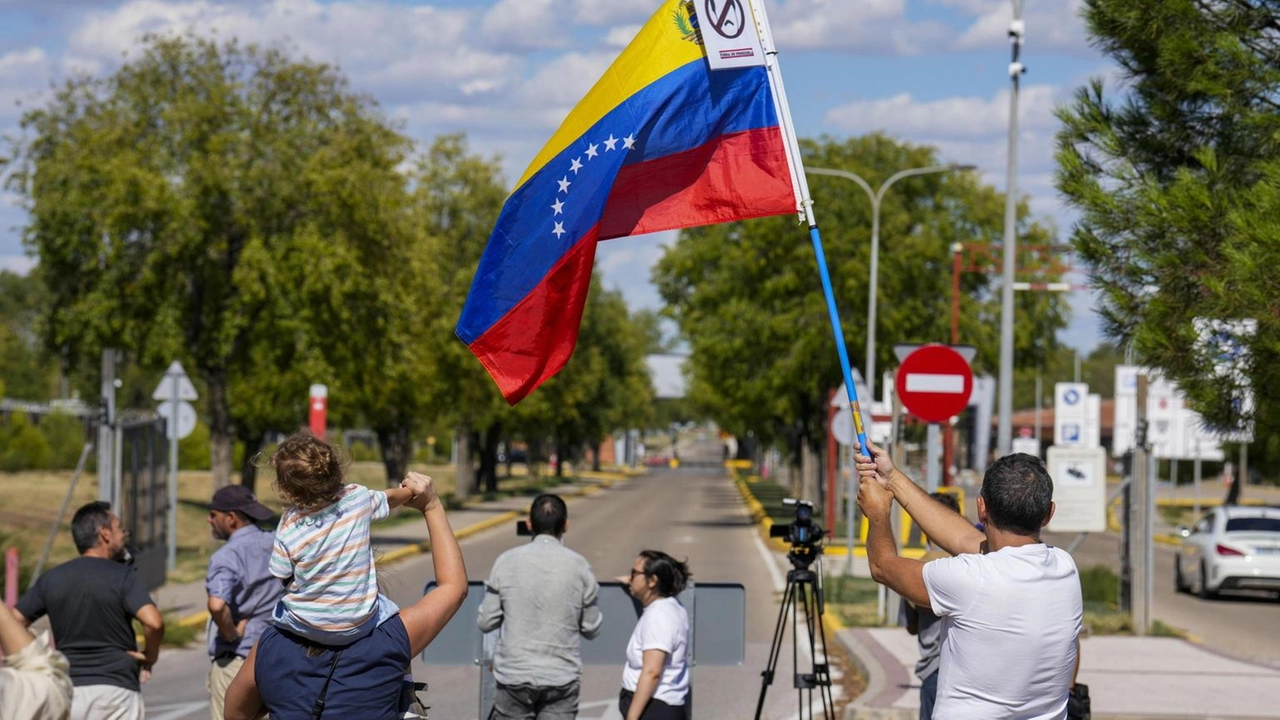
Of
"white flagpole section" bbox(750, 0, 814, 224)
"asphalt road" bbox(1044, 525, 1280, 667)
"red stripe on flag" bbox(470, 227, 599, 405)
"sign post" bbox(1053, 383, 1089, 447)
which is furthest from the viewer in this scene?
"sign post" bbox(1053, 383, 1089, 447)

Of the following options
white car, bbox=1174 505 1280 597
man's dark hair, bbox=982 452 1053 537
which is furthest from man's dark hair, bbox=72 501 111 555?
white car, bbox=1174 505 1280 597

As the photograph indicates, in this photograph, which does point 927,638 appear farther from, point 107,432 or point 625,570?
point 625,570

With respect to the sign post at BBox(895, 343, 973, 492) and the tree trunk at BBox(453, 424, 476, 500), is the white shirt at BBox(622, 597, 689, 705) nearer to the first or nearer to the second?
the sign post at BBox(895, 343, 973, 492)

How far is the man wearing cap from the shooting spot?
7664mm

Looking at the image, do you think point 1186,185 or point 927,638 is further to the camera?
point 1186,185

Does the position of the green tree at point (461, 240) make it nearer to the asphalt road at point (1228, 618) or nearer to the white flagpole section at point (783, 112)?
the asphalt road at point (1228, 618)

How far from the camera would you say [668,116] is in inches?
283

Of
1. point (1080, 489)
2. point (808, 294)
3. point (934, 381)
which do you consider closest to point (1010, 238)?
point (1080, 489)

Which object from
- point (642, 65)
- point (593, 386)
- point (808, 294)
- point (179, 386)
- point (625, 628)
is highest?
point (808, 294)

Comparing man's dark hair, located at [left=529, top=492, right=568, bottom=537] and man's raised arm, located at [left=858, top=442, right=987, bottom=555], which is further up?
man's raised arm, located at [left=858, top=442, right=987, bottom=555]

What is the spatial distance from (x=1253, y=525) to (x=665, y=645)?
20.0m

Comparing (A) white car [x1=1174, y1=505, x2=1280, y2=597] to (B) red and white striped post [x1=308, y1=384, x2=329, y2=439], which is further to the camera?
(B) red and white striped post [x1=308, y1=384, x2=329, y2=439]

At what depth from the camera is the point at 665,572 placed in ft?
25.1

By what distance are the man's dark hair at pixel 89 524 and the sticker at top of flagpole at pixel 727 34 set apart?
3.33 meters
